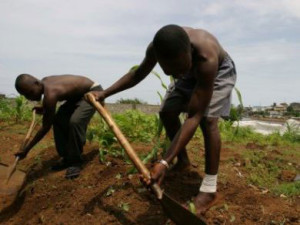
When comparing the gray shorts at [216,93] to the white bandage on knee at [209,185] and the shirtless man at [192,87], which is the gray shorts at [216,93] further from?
the white bandage on knee at [209,185]

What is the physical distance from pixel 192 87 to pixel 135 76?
1.46ft

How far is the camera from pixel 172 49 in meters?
2.18

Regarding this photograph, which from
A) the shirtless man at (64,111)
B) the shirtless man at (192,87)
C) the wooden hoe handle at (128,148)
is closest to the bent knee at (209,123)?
the shirtless man at (192,87)

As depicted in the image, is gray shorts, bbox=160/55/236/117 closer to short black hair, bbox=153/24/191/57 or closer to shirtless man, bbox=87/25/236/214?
shirtless man, bbox=87/25/236/214

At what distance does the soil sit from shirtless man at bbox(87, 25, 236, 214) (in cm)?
23

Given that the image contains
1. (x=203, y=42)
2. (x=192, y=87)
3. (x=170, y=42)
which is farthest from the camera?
(x=192, y=87)

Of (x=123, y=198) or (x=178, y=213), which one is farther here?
(x=123, y=198)

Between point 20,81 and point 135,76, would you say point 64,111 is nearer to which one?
point 20,81

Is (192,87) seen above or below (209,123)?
above

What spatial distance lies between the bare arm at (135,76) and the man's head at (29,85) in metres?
1.08

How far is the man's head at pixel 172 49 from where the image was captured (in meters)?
2.18

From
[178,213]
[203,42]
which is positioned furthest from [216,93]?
[178,213]

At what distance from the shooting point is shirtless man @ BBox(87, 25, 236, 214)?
2250 millimetres

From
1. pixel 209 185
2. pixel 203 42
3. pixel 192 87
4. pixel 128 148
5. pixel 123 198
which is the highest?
pixel 203 42
